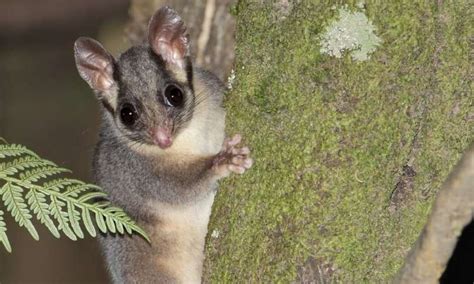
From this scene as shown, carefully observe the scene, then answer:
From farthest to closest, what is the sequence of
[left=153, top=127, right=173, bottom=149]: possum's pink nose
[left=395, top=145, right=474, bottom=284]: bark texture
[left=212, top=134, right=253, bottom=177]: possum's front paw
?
[left=153, top=127, right=173, bottom=149]: possum's pink nose, [left=212, top=134, right=253, bottom=177]: possum's front paw, [left=395, top=145, right=474, bottom=284]: bark texture

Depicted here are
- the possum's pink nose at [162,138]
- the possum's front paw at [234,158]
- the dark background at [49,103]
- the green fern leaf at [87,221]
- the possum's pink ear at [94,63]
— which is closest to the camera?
the green fern leaf at [87,221]

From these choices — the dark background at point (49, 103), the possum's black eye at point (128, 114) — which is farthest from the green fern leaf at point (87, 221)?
the dark background at point (49, 103)

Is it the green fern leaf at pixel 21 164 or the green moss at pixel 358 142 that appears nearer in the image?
the green moss at pixel 358 142

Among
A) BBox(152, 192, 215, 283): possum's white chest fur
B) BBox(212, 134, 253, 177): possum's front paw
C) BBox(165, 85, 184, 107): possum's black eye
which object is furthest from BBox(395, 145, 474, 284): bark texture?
BBox(165, 85, 184, 107): possum's black eye

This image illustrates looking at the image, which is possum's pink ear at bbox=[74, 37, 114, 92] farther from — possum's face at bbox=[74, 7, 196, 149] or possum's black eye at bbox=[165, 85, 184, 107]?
possum's black eye at bbox=[165, 85, 184, 107]

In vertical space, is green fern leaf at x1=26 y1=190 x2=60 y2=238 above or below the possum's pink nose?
below

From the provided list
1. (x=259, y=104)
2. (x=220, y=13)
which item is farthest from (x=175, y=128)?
(x=220, y=13)

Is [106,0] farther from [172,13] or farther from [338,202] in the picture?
[338,202]

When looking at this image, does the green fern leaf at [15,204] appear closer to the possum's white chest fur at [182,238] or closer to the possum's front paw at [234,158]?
the possum's front paw at [234,158]
